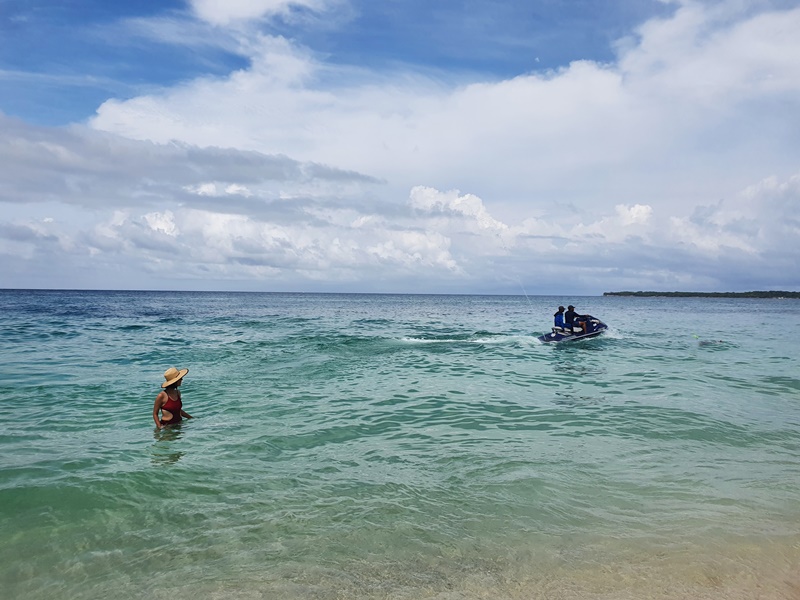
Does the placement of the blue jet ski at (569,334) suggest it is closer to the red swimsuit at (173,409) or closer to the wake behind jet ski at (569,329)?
the wake behind jet ski at (569,329)

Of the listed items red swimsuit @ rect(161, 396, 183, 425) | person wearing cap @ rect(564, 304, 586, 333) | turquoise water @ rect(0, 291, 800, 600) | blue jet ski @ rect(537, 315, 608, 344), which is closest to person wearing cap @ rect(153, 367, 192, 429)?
red swimsuit @ rect(161, 396, 183, 425)

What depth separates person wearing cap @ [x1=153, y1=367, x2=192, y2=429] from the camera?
10.8 m

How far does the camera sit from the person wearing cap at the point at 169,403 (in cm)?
1077

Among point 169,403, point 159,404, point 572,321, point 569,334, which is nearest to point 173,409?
point 169,403

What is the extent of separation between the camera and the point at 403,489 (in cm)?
771

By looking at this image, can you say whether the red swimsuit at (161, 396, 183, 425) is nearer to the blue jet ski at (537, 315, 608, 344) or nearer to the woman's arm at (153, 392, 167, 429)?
the woman's arm at (153, 392, 167, 429)

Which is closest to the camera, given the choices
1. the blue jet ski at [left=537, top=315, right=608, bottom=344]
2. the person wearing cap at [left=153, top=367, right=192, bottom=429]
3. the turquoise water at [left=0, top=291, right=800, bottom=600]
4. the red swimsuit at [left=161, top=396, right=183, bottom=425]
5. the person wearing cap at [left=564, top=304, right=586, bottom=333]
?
the turquoise water at [left=0, top=291, right=800, bottom=600]

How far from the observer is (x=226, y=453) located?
375 inches

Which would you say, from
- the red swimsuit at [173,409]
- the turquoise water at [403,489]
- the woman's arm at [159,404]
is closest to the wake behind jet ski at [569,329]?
the turquoise water at [403,489]

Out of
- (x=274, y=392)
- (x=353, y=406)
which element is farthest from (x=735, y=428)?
(x=274, y=392)

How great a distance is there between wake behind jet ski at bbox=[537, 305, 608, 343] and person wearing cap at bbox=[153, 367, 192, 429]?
21.7m

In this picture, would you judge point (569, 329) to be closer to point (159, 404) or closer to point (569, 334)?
point (569, 334)

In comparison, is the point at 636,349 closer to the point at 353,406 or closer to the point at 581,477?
the point at 353,406

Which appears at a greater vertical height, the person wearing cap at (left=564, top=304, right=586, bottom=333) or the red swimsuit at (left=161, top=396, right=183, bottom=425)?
the person wearing cap at (left=564, top=304, right=586, bottom=333)
